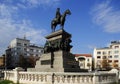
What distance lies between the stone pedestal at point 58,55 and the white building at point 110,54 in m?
77.5

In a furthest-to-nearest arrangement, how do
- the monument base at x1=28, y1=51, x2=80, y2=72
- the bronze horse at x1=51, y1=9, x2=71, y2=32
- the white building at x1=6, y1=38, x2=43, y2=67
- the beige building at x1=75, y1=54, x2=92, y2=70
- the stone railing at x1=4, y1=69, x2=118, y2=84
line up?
1. the beige building at x1=75, y1=54, x2=92, y2=70
2. the white building at x1=6, y1=38, x2=43, y2=67
3. the bronze horse at x1=51, y1=9, x2=71, y2=32
4. the monument base at x1=28, y1=51, x2=80, y2=72
5. the stone railing at x1=4, y1=69, x2=118, y2=84

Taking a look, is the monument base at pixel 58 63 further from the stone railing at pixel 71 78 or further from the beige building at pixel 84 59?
the beige building at pixel 84 59

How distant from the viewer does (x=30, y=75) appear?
880 inches

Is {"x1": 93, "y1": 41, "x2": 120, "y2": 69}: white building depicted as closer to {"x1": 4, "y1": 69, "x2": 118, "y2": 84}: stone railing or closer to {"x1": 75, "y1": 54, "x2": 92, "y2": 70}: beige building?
{"x1": 75, "y1": 54, "x2": 92, "y2": 70}: beige building

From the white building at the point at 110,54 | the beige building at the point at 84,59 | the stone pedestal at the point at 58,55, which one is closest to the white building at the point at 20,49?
the beige building at the point at 84,59

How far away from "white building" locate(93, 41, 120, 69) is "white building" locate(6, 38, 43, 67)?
30095 millimetres

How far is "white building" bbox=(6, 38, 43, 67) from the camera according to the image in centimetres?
9369

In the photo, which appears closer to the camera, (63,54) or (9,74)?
(63,54)

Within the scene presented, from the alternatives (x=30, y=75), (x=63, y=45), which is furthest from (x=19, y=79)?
(x=63, y=45)

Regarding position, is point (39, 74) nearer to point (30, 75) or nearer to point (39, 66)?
point (30, 75)

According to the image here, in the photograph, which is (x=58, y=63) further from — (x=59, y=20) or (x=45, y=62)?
(x=59, y=20)

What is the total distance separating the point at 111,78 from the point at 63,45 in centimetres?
684

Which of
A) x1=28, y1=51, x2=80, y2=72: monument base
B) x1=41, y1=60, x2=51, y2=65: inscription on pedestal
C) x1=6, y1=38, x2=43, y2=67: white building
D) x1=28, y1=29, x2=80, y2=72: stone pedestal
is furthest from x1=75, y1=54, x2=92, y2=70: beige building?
x1=28, y1=51, x2=80, y2=72: monument base

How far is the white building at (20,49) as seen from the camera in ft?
307
